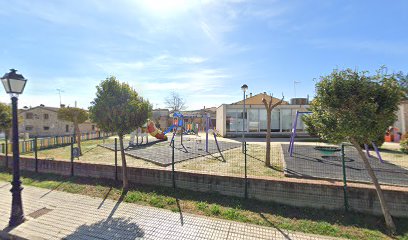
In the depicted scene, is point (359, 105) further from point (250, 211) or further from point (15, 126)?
point (15, 126)

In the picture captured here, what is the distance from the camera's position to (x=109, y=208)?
550 cm

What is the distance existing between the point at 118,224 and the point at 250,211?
315 centimetres

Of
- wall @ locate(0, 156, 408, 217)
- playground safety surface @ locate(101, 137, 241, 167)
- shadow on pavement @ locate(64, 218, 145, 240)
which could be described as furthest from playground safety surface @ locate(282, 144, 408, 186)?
shadow on pavement @ locate(64, 218, 145, 240)

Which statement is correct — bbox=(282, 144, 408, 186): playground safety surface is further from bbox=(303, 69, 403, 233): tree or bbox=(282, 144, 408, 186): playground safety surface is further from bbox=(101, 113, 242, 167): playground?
bbox=(101, 113, 242, 167): playground

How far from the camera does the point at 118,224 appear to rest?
184 inches

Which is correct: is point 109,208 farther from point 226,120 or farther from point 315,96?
point 226,120

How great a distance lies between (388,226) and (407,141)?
33.7 ft

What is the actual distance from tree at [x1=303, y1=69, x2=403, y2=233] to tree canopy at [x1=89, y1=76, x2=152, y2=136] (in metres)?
5.09

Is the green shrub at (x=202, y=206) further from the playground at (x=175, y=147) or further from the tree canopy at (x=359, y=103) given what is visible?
the tree canopy at (x=359, y=103)

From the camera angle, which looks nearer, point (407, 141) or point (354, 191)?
point (354, 191)

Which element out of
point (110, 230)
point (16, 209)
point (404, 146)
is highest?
point (404, 146)

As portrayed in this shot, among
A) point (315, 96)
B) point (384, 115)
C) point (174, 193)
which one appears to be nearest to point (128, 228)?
point (174, 193)

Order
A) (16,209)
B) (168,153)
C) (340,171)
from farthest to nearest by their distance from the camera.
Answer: (168,153) < (340,171) < (16,209)

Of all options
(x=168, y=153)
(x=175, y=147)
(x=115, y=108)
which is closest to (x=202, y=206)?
(x=115, y=108)
